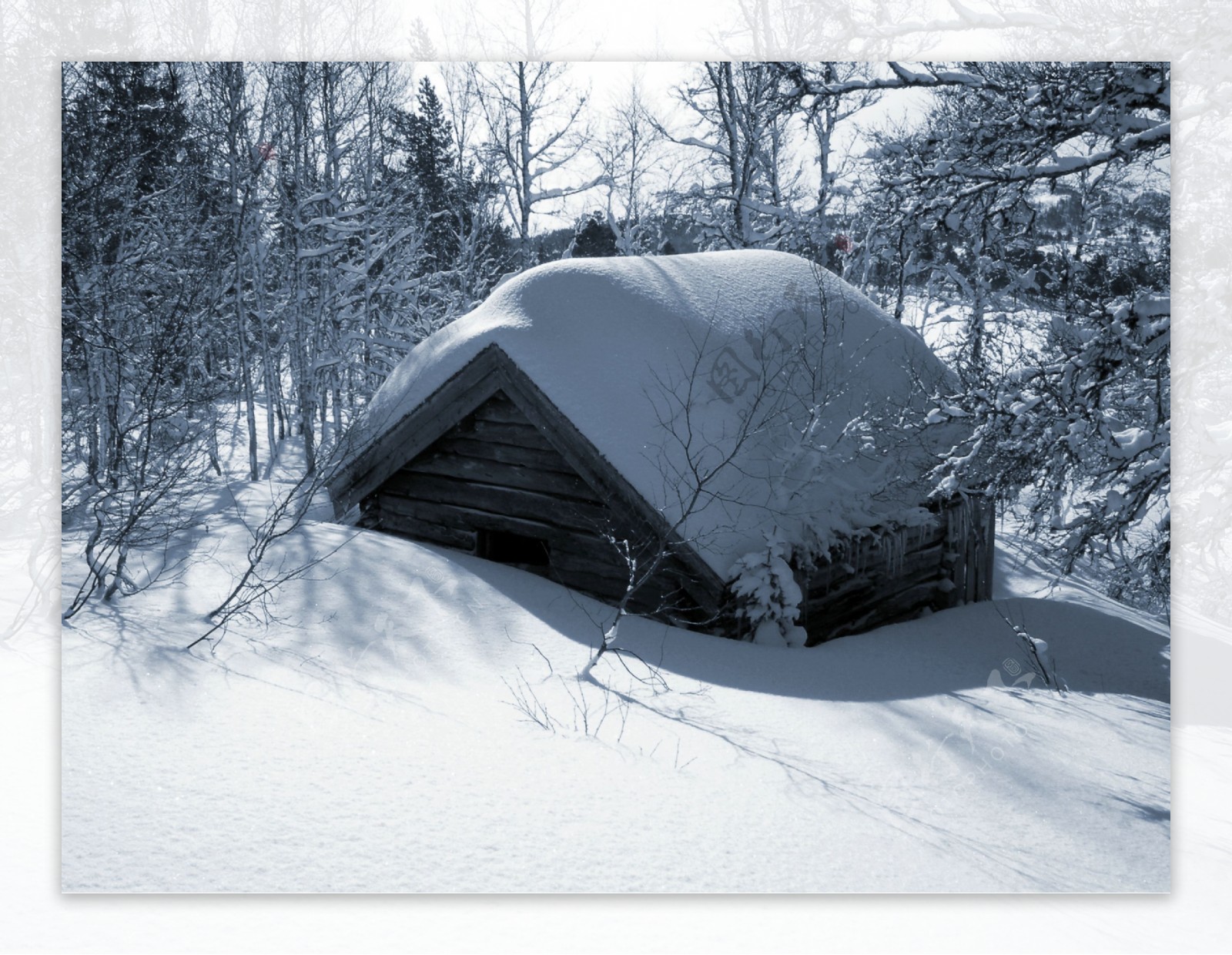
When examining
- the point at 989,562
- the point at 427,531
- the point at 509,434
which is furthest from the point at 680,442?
the point at 989,562

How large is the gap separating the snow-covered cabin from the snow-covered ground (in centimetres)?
126

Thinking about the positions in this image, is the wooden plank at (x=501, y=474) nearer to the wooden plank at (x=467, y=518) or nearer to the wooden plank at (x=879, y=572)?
the wooden plank at (x=467, y=518)

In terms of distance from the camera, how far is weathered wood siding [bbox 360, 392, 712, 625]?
6129mm

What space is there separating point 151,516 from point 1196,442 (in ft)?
16.2

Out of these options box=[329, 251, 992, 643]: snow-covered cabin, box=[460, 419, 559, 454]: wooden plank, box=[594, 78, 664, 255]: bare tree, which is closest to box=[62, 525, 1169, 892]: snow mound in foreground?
box=[329, 251, 992, 643]: snow-covered cabin

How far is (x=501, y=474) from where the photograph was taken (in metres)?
6.88

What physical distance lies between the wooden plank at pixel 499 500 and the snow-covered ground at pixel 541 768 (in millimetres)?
1590

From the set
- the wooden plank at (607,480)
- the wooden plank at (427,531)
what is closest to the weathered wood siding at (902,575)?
the wooden plank at (607,480)

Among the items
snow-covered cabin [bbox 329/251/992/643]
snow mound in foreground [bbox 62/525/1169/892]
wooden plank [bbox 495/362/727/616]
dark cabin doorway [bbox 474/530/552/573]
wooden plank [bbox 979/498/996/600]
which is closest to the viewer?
snow mound in foreground [bbox 62/525/1169/892]

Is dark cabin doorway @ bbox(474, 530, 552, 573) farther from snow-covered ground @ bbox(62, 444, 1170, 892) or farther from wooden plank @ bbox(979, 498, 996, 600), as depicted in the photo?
wooden plank @ bbox(979, 498, 996, 600)

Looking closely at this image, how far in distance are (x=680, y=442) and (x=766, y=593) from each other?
1079 millimetres

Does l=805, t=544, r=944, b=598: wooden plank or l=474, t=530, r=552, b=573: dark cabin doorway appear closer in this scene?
l=805, t=544, r=944, b=598: wooden plank

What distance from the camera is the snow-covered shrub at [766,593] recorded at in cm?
568

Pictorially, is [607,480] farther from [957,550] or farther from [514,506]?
[957,550]
